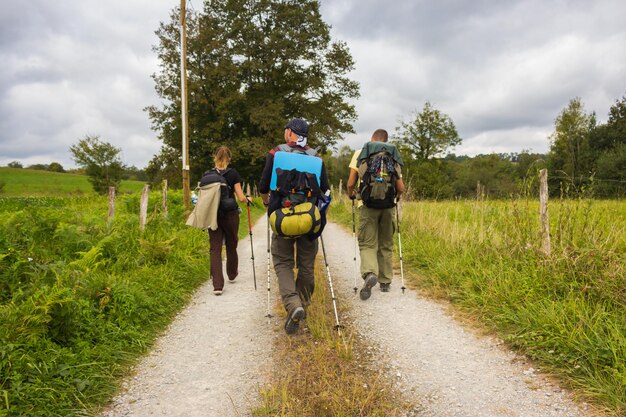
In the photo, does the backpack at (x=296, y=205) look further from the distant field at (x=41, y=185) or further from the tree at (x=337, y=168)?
the tree at (x=337, y=168)

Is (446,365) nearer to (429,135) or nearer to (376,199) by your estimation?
(376,199)

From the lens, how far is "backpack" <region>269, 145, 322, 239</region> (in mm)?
3686

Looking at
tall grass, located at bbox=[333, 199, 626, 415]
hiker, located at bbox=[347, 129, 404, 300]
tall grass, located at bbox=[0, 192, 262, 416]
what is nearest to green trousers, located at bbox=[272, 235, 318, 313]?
hiker, located at bbox=[347, 129, 404, 300]

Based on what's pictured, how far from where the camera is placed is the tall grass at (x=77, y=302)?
2760 millimetres

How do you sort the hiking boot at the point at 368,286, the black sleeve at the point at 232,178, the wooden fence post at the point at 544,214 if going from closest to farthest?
the wooden fence post at the point at 544,214, the hiking boot at the point at 368,286, the black sleeve at the point at 232,178

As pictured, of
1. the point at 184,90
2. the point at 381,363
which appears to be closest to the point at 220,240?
the point at 381,363

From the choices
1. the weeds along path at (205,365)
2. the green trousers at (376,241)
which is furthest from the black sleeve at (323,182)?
the weeds along path at (205,365)

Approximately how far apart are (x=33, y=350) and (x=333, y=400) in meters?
2.63

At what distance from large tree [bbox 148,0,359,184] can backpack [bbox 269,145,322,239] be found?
20471 millimetres

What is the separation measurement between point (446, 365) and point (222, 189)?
3.94m

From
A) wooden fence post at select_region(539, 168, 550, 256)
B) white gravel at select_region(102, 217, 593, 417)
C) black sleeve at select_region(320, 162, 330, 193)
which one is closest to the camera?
white gravel at select_region(102, 217, 593, 417)

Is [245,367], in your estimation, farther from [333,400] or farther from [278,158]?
[278,158]

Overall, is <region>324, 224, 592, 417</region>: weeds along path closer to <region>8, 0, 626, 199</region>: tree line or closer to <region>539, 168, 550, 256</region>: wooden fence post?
<region>539, 168, 550, 256</region>: wooden fence post

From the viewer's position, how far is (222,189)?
5566 millimetres
